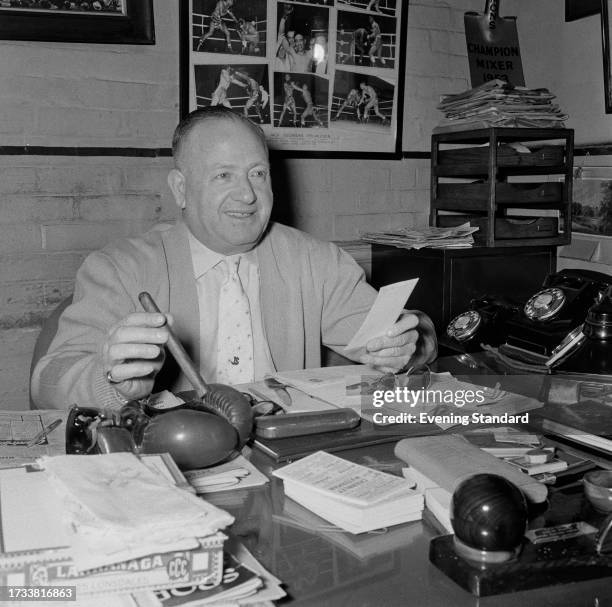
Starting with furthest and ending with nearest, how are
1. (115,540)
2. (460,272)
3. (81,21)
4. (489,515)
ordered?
(460,272), (81,21), (489,515), (115,540)

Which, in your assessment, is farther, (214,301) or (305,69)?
(305,69)

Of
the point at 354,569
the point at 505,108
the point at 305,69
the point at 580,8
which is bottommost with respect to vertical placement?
the point at 354,569

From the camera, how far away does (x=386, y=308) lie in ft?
5.17

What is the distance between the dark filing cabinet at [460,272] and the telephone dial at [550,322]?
1.25 ft

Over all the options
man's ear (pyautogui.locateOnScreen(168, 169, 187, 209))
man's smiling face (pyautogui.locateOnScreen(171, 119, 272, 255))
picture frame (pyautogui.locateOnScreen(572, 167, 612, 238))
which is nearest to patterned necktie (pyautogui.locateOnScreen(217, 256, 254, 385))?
man's smiling face (pyautogui.locateOnScreen(171, 119, 272, 255))

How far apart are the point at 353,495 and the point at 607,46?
2497 millimetres

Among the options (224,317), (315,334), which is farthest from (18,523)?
(315,334)

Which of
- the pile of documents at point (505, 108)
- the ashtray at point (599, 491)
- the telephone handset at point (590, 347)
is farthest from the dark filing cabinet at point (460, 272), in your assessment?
the ashtray at point (599, 491)

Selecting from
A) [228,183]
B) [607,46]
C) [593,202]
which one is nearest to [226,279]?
[228,183]

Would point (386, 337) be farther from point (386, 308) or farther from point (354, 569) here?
point (354, 569)

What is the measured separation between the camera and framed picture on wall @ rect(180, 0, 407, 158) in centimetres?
276

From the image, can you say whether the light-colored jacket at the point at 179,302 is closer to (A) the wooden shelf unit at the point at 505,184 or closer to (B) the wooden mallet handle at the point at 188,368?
(B) the wooden mallet handle at the point at 188,368

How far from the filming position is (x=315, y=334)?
7.36 feet

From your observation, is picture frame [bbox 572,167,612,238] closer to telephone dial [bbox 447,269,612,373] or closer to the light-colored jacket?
telephone dial [bbox 447,269,612,373]
